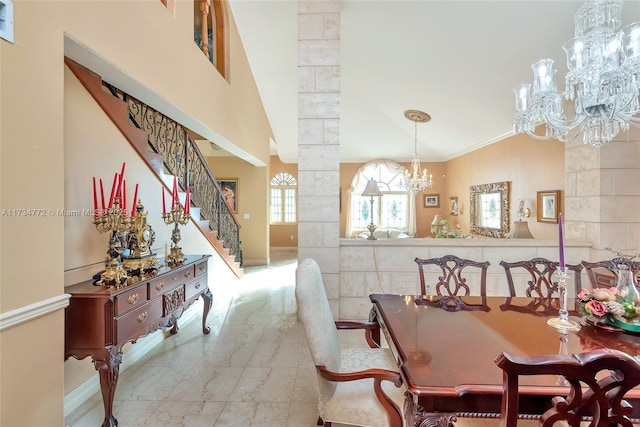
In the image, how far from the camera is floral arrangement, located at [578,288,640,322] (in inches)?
56.2

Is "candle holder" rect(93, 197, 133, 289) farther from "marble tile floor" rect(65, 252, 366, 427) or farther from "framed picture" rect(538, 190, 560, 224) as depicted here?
"framed picture" rect(538, 190, 560, 224)

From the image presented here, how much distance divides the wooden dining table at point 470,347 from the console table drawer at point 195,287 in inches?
64.5

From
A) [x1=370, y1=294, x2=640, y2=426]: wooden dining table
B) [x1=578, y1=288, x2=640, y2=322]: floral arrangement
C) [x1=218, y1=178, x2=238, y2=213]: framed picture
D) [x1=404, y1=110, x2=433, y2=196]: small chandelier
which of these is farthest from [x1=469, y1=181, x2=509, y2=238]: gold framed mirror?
[x1=218, y1=178, x2=238, y2=213]: framed picture

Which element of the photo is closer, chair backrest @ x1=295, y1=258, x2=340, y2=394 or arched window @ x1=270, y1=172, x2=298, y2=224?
chair backrest @ x1=295, y1=258, x2=340, y2=394

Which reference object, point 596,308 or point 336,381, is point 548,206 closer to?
point 596,308

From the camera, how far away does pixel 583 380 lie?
2.48ft

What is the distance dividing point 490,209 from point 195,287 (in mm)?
5521

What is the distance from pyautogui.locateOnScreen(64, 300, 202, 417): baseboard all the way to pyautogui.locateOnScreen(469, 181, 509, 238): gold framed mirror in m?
5.19

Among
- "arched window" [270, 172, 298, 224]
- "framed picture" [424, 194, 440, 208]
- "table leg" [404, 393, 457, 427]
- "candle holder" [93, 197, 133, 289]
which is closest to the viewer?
"table leg" [404, 393, 457, 427]

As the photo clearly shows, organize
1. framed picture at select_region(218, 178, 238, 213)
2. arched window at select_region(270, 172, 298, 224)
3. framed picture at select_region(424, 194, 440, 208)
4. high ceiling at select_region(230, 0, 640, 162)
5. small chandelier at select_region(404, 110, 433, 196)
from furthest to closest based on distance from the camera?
arched window at select_region(270, 172, 298, 224)
framed picture at select_region(424, 194, 440, 208)
framed picture at select_region(218, 178, 238, 213)
small chandelier at select_region(404, 110, 433, 196)
high ceiling at select_region(230, 0, 640, 162)

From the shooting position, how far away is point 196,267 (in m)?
2.81

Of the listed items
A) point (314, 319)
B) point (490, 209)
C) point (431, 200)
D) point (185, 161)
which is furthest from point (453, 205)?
point (314, 319)

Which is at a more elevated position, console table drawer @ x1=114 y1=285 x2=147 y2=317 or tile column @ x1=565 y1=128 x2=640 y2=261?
tile column @ x1=565 y1=128 x2=640 y2=261

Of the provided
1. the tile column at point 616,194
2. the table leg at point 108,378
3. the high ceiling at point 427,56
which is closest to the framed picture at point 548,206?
the tile column at point 616,194
